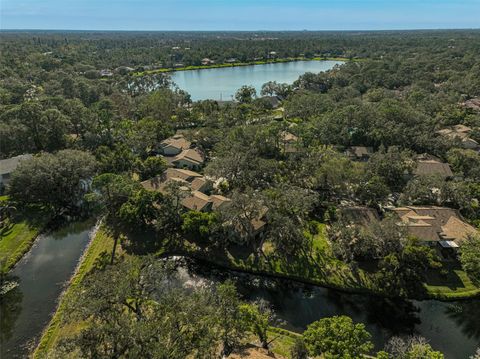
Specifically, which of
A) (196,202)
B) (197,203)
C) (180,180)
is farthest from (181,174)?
(197,203)

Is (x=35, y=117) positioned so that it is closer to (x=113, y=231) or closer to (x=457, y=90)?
(x=113, y=231)

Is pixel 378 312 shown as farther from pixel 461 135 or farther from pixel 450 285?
pixel 461 135

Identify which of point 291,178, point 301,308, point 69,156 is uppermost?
point 69,156

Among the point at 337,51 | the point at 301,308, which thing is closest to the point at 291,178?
the point at 301,308

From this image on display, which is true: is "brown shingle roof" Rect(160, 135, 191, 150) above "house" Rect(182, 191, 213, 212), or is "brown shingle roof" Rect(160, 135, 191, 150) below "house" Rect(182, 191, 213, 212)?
above

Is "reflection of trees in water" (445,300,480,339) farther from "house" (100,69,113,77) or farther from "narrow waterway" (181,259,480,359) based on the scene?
"house" (100,69,113,77)

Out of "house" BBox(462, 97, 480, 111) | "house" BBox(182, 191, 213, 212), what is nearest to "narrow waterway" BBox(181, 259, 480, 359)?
"house" BBox(182, 191, 213, 212)
